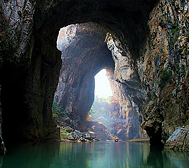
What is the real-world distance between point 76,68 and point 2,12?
64.9ft

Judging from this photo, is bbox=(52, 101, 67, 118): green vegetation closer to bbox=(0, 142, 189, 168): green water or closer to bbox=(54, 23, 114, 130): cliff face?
bbox=(54, 23, 114, 130): cliff face

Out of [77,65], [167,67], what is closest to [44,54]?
[167,67]

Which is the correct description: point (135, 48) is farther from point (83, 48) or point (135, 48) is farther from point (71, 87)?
point (71, 87)

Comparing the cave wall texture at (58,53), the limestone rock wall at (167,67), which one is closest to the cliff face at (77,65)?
the cave wall texture at (58,53)

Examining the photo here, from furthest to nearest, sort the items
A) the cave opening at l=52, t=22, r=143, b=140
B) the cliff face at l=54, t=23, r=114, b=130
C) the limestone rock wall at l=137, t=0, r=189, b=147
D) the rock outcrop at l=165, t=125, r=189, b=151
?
the cliff face at l=54, t=23, r=114, b=130 < the cave opening at l=52, t=22, r=143, b=140 < the limestone rock wall at l=137, t=0, r=189, b=147 < the rock outcrop at l=165, t=125, r=189, b=151

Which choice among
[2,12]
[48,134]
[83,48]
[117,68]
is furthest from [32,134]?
[83,48]

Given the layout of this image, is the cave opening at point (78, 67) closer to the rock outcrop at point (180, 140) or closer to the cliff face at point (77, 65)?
the cliff face at point (77, 65)

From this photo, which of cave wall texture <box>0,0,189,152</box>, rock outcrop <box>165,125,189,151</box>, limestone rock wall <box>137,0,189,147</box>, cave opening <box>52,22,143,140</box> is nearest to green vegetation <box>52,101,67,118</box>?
cave opening <box>52,22,143,140</box>

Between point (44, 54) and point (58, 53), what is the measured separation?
1.74 metres

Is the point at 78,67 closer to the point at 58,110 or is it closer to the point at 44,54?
the point at 58,110

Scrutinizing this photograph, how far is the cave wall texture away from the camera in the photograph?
6680mm

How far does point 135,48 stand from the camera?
42.4ft

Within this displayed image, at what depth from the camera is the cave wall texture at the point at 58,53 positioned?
6.68 meters

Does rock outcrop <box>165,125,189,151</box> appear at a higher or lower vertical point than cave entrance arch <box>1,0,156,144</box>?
lower
